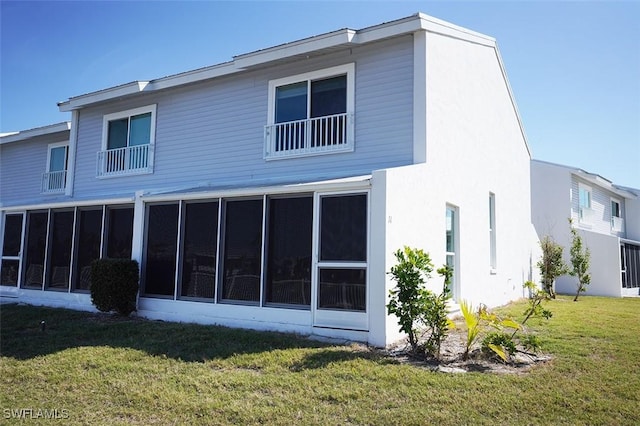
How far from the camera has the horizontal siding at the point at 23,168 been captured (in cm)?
1831

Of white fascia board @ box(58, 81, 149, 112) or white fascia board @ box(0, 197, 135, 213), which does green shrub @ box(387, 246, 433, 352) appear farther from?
white fascia board @ box(58, 81, 149, 112)

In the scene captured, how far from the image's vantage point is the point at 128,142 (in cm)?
1441

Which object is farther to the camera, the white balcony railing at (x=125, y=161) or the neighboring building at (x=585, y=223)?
the neighboring building at (x=585, y=223)

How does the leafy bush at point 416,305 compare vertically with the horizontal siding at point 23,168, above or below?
below

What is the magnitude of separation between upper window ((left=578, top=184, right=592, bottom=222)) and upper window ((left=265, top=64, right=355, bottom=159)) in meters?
17.9

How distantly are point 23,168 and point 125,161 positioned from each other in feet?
25.4

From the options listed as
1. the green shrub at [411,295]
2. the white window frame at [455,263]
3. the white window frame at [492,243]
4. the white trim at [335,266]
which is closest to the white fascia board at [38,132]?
the white trim at [335,266]

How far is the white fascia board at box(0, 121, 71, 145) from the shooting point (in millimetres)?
17125

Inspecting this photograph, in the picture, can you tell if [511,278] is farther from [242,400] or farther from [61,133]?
[61,133]

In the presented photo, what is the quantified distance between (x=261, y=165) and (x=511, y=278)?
368 inches

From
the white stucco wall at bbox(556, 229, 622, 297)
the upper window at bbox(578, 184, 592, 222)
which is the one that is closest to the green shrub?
the white stucco wall at bbox(556, 229, 622, 297)

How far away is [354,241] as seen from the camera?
821cm

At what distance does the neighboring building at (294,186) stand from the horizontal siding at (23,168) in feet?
13.1

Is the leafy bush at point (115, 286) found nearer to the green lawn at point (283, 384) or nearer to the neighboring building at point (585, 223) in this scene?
the green lawn at point (283, 384)
